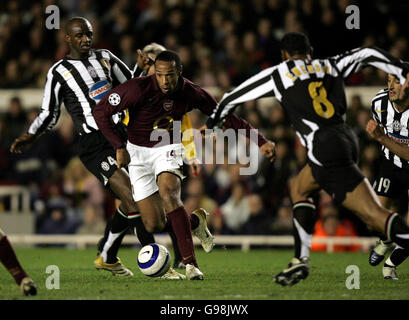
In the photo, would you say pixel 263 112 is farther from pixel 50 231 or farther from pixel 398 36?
pixel 50 231

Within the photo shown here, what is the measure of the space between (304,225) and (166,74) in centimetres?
178

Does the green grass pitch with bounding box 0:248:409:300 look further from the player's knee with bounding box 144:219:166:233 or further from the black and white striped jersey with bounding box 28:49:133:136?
the black and white striped jersey with bounding box 28:49:133:136

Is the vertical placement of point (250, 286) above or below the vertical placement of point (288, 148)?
below

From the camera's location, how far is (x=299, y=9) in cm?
1439

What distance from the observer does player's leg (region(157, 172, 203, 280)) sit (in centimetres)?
705

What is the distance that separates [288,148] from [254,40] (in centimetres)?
270

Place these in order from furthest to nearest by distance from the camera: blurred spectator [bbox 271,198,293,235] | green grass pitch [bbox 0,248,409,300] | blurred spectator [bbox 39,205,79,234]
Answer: blurred spectator [bbox 39,205,79,234], blurred spectator [bbox 271,198,293,235], green grass pitch [bbox 0,248,409,300]

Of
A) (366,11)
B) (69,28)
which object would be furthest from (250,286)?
(366,11)

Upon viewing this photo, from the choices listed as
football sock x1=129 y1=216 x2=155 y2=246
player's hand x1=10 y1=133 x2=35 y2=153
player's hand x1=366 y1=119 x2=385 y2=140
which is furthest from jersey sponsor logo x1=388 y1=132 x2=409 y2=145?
player's hand x1=10 y1=133 x2=35 y2=153

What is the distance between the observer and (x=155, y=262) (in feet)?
23.2

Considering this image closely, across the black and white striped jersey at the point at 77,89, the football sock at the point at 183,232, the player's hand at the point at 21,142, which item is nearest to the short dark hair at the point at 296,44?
the football sock at the point at 183,232

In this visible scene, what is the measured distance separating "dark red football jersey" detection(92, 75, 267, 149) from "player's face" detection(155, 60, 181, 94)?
0.16 m

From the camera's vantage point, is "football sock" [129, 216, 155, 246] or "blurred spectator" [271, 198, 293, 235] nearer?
"football sock" [129, 216, 155, 246]

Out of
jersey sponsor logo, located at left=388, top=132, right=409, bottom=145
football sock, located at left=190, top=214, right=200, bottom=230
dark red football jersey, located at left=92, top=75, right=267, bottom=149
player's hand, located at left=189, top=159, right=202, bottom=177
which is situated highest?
dark red football jersey, located at left=92, top=75, right=267, bottom=149
